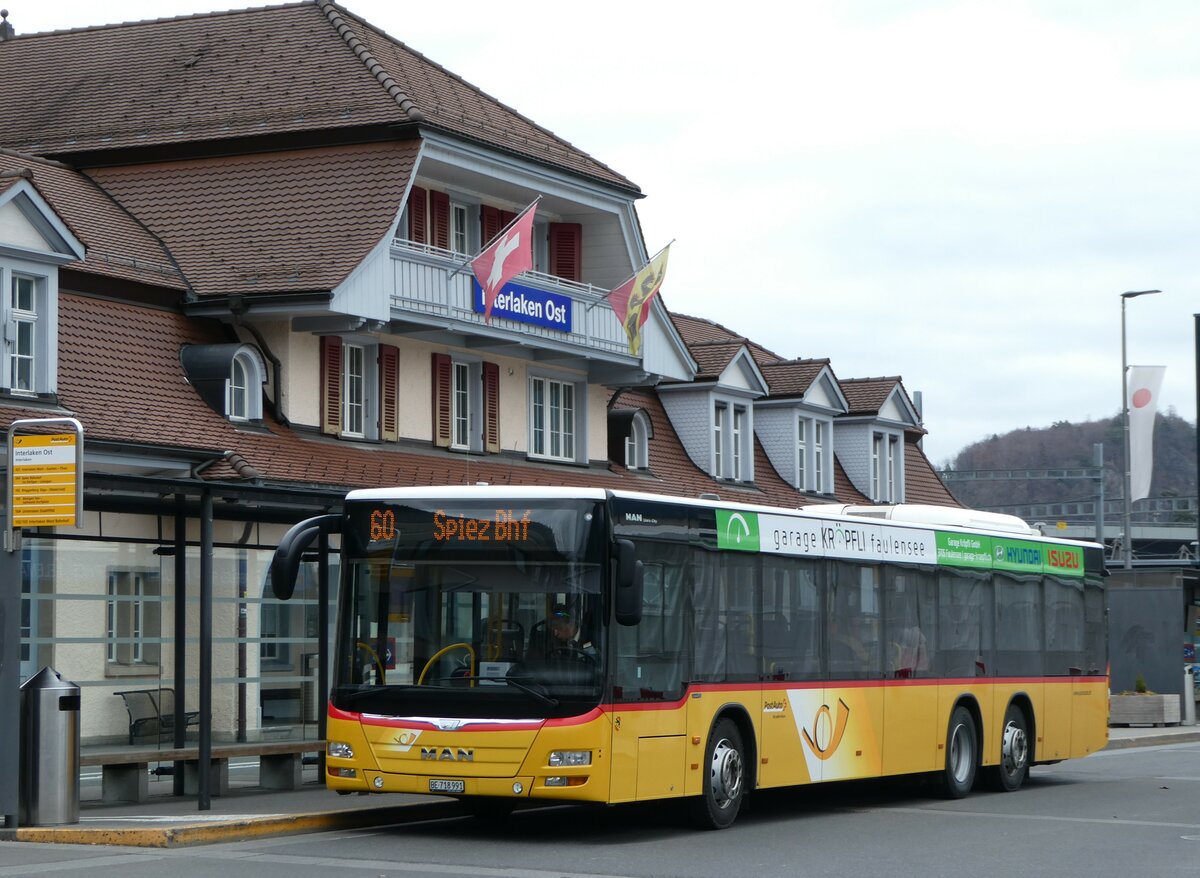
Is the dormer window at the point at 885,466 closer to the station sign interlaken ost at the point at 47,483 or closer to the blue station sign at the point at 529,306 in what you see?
the blue station sign at the point at 529,306

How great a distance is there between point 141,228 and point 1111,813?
684 inches

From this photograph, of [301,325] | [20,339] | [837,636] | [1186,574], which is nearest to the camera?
A: [837,636]

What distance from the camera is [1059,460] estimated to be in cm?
9631

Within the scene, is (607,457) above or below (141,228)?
below

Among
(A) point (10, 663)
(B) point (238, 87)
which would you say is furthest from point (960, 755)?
(B) point (238, 87)

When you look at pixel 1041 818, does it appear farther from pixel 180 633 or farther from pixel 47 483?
pixel 47 483

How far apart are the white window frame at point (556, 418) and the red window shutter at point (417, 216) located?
4.26m

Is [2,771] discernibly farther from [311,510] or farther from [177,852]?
[311,510]

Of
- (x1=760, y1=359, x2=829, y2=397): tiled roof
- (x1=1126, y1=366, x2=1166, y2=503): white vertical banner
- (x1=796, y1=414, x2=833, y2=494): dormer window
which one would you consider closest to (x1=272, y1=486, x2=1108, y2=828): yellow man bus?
(x1=1126, y1=366, x2=1166, y2=503): white vertical banner

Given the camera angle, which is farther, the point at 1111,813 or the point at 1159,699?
the point at 1159,699

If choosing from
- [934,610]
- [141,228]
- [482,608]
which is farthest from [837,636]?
[141,228]

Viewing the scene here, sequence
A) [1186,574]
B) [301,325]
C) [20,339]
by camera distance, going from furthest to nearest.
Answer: [1186,574] → [301,325] → [20,339]

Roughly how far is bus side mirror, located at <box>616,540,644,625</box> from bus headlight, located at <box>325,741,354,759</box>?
243 cm

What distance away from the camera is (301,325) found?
28.8 meters
